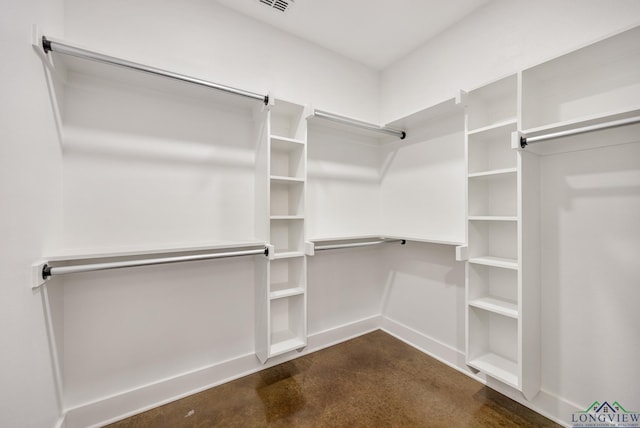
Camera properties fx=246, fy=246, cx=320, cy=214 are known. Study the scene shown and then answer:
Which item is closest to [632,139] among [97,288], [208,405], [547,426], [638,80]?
[638,80]

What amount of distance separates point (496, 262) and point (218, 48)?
107 inches

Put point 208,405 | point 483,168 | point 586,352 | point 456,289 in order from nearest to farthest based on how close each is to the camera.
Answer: point 586,352 < point 208,405 < point 483,168 < point 456,289

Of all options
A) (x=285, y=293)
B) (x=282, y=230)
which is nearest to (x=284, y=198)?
(x=282, y=230)

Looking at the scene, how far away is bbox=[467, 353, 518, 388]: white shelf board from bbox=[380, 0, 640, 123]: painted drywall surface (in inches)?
80.1

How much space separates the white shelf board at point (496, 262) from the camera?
1.65 m

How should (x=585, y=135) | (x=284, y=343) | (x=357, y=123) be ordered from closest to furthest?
1. (x=585, y=135)
2. (x=284, y=343)
3. (x=357, y=123)

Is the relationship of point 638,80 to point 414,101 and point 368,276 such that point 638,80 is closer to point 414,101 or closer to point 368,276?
point 414,101

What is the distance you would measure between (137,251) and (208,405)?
1246mm

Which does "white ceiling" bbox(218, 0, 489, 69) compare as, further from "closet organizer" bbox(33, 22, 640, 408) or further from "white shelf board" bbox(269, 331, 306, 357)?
"white shelf board" bbox(269, 331, 306, 357)

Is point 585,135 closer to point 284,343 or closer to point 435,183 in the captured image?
point 435,183

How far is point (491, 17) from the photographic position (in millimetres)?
1998

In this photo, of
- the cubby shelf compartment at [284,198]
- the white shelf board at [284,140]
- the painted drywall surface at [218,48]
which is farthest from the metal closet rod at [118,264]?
the painted drywall surface at [218,48]

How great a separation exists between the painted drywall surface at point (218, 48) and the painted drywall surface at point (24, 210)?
0.94ft

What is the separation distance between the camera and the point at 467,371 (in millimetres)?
2123
